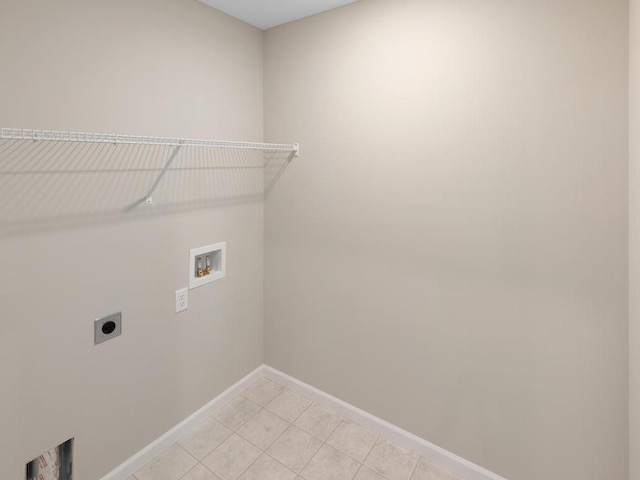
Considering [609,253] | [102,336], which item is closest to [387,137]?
[609,253]

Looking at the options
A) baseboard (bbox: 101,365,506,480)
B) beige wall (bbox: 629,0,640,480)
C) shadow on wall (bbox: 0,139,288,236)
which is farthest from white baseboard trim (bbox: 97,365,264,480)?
beige wall (bbox: 629,0,640,480)

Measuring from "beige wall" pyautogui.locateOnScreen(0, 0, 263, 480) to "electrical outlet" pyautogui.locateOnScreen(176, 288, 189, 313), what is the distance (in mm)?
36

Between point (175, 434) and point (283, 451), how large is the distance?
64 centimetres

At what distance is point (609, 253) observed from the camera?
1.40 meters

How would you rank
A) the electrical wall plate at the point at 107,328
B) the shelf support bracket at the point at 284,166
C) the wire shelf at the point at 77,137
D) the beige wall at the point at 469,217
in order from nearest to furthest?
the wire shelf at the point at 77,137, the beige wall at the point at 469,217, the electrical wall plate at the point at 107,328, the shelf support bracket at the point at 284,166

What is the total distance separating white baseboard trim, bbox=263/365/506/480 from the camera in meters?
1.81

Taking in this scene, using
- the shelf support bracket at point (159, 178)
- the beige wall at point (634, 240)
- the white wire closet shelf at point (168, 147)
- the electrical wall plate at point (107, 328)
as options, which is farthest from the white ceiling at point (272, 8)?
the electrical wall plate at point (107, 328)

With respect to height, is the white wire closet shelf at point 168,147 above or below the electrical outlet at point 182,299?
above

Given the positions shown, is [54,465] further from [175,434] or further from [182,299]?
[182,299]

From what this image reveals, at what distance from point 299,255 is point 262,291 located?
452mm

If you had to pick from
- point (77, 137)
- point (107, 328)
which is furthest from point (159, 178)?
point (107, 328)

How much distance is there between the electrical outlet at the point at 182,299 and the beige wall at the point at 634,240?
6.72 ft

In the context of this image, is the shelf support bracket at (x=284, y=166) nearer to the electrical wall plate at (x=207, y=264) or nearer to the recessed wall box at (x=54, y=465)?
the electrical wall plate at (x=207, y=264)

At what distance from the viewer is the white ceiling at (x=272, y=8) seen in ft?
6.35
